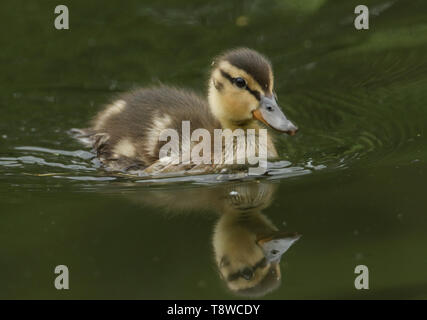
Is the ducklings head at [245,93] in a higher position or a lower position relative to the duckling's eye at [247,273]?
higher

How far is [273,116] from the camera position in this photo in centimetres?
377

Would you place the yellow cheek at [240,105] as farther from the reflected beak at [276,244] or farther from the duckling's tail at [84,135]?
the reflected beak at [276,244]

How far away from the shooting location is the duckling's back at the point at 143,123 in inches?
159

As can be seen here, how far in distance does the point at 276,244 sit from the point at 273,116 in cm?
101

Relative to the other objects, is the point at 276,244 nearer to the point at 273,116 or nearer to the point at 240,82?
the point at 273,116

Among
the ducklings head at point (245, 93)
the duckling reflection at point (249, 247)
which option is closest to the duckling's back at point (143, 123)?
the ducklings head at point (245, 93)

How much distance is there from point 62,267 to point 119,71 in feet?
9.45

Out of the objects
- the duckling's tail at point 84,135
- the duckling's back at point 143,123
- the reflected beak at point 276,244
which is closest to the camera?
the reflected beak at point 276,244

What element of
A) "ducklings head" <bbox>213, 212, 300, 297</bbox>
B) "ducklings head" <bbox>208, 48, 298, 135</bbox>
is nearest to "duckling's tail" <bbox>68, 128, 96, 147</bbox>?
"ducklings head" <bbox>208, 48, 298, 135</bbox>

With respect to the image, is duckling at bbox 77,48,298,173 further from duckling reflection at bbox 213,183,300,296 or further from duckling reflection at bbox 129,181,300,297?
duckling reflection at bbox 213,183,300,296

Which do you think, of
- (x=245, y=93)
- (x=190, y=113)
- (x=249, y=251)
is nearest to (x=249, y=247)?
(x=249, y=251)

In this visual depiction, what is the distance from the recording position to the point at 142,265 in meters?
2.75

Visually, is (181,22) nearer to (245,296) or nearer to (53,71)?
(53,71)

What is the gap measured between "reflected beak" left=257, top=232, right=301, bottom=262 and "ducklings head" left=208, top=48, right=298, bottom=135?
840mm
